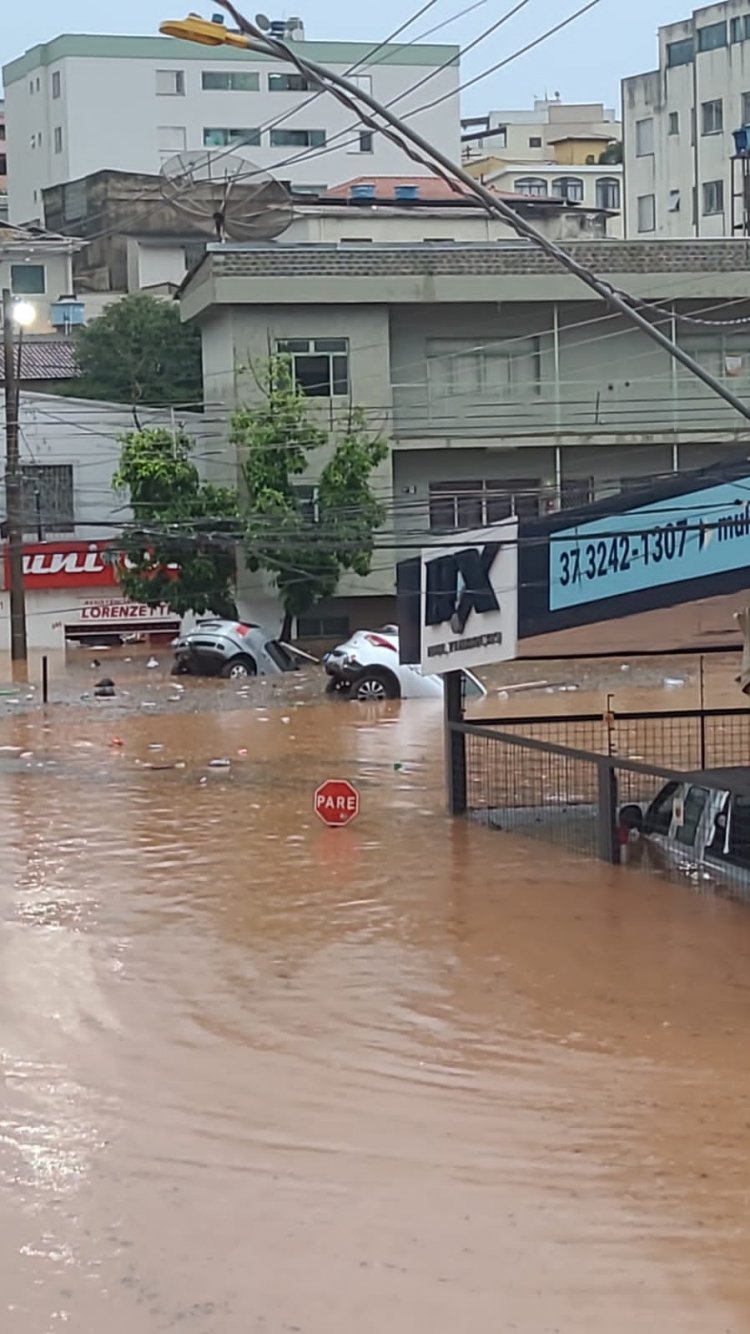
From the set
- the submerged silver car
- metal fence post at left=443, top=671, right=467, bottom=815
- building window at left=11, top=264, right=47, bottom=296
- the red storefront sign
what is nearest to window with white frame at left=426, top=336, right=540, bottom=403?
the submerged silver car

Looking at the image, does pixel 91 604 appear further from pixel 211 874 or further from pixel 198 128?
pixel 198 128

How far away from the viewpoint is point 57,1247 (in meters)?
8.66

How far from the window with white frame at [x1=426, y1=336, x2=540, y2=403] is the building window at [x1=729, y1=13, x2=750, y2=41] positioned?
2142 centimetres

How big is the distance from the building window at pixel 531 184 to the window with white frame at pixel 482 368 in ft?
133

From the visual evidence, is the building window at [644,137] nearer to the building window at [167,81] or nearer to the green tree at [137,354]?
the green tree at [137,354]

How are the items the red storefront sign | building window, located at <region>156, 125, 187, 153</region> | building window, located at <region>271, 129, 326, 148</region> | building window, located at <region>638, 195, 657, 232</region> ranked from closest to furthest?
1. the red storefront sign
2. building window, located at <region>638, 195, 657, 232</region>
3. building window, located at <region>156, 125, 187, 153</region>
4. building window, located at <region>271, 129, 326, 148</region>

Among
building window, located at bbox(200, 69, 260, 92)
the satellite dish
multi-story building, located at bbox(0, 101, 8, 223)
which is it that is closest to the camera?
the satellite dish

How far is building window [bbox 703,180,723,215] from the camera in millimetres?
64125

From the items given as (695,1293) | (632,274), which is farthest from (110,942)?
(632,274)

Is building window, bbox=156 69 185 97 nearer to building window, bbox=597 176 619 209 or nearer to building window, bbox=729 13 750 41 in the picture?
building window, bbox=597 176 619 209

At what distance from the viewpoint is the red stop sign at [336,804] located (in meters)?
21.8

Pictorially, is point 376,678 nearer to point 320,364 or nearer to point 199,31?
point 320,364

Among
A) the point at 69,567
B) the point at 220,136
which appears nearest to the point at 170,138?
the point at 220,136

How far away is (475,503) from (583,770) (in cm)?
2324
